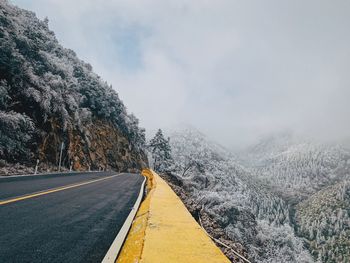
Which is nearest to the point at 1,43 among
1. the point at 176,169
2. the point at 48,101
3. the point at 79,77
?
the point at 48,101

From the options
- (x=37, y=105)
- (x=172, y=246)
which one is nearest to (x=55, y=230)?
(x=172, y=246)

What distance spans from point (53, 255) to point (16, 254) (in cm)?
43

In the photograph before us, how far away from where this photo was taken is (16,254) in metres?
3.78

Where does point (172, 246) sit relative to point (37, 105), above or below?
below

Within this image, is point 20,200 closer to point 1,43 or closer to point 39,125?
point 1,43

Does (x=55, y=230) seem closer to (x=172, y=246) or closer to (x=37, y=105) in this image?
(x=172, y=246)

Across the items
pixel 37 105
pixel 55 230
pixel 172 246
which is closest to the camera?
pixel 172 246

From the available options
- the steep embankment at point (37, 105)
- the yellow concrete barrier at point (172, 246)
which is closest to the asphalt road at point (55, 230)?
the yellow concrete barrier at point (172, 246)

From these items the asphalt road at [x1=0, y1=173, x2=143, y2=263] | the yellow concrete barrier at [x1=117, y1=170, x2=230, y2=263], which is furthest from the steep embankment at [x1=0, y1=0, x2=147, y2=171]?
the yellow concrete barrier at [x1=117, y1=170, x2=230, y2=263]

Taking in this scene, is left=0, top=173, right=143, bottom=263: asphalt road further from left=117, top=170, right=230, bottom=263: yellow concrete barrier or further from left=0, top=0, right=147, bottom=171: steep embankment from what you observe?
left=0, top=0, right=147, bottom=171: steep embankment

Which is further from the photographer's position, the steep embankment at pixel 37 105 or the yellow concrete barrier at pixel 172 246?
the steep embankment at pixel 37 105

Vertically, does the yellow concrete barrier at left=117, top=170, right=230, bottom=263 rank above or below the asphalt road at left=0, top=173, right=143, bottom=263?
above

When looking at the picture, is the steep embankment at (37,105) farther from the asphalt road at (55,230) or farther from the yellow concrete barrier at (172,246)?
the yellow concrete barrier at (172,246)

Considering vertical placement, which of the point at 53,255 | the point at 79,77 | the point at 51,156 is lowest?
the point at 53,255
